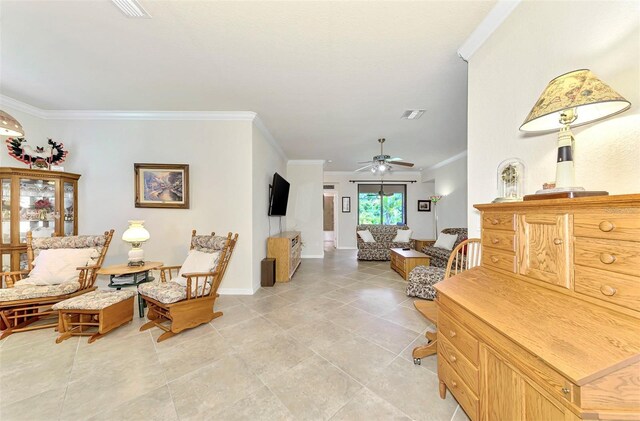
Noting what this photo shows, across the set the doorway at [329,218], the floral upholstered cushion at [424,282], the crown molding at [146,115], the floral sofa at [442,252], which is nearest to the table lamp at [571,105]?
the floral upholstered cushion at [424,282]

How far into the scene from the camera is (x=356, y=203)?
324 inches

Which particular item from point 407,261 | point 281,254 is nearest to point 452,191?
point 407,261

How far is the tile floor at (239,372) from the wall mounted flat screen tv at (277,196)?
2.12m

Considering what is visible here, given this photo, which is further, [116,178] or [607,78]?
[116,178]

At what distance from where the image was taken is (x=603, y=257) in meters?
0.87

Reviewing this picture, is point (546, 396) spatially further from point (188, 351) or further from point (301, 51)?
point (301, 51)

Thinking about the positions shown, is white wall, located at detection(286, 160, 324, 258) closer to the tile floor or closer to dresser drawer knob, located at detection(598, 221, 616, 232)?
the tile floor

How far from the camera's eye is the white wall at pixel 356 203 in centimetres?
820

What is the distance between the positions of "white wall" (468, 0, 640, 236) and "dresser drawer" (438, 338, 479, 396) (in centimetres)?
100

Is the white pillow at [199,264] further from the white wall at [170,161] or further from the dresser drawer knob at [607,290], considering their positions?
the dresser drawer knob at [607,290]

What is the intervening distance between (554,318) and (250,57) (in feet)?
9.22

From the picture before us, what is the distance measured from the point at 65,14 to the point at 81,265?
261cm

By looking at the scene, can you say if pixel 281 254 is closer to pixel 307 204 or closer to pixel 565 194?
pixel 307 204

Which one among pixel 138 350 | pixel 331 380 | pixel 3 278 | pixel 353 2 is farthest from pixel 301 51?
pixel 3 278
